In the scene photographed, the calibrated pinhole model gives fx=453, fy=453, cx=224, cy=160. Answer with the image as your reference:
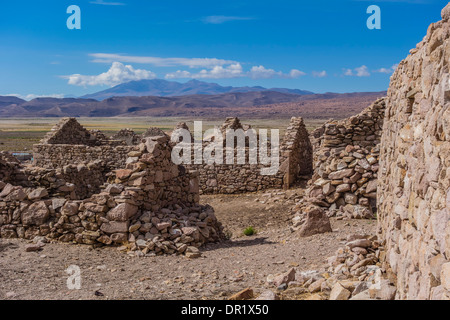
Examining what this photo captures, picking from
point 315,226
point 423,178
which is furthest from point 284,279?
point 315,226

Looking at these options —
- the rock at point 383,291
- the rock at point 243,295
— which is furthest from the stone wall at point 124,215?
the rock at point 383,291

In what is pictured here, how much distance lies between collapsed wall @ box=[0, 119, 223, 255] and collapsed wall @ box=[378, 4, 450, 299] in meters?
4.17

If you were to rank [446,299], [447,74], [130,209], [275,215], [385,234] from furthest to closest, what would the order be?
1. [275,215]
2. [130,209]
3. [385,234]
4. [447,74]
5. [446,299]

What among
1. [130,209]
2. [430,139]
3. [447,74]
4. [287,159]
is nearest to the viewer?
[447,74]

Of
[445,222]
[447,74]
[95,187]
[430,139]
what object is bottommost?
[95,187]

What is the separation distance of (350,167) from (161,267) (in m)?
6.09

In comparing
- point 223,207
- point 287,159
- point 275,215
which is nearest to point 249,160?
point 287,159

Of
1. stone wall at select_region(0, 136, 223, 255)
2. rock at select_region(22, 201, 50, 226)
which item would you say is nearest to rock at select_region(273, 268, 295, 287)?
stone wall at select_region(0, 136, 223, 255)

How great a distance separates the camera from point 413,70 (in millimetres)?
5305

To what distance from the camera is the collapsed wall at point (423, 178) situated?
3.53 metres

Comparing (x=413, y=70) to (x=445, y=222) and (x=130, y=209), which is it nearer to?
(x=445, y=222)

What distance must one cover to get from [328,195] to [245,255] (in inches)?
166

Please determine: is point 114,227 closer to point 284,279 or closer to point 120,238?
point 120,238

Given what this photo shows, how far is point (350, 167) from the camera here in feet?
37.9
